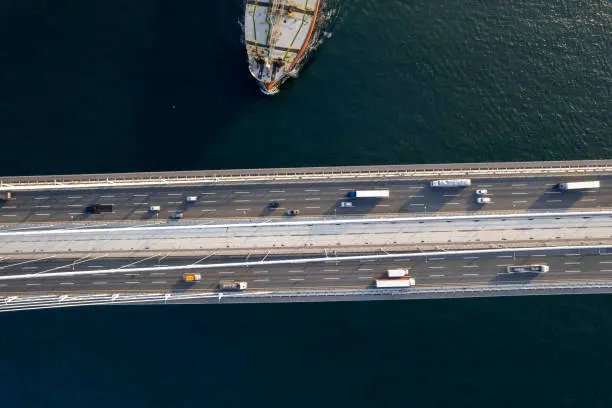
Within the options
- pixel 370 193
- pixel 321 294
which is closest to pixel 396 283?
pixel 321 294

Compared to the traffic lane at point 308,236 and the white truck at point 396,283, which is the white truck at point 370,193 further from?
the white truck at point 396,283

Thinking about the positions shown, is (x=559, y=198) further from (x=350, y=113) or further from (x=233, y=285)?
(x=233, y=285)

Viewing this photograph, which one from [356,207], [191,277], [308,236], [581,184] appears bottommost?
[191,277]

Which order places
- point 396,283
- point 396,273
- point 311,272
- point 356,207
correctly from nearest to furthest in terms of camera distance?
point 396,283, point 396,273, point 356,207, point 311,272

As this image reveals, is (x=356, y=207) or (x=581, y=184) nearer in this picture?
(x=581, y=184)

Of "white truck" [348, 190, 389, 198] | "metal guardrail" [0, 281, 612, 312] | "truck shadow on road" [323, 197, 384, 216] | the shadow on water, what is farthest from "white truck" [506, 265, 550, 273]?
the shadow on water

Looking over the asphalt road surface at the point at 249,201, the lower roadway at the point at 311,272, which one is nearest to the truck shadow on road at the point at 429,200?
the asphalt road surface at the point at 249,201

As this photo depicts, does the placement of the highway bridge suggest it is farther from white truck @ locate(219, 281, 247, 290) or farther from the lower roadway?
white truck @ locate(219, 281, 247, 290)
